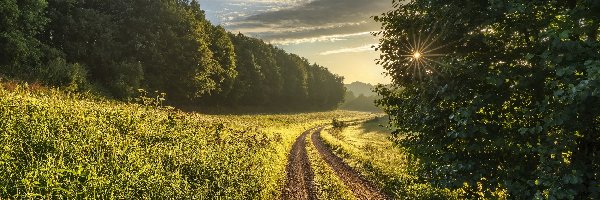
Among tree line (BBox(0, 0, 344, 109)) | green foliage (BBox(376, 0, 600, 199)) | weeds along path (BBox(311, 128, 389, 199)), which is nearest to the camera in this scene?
green foliage (BBox(376, 0, 600, 199))

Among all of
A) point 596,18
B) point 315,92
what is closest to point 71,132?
point 596,18

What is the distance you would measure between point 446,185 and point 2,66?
35.8 m

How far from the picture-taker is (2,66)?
31.8m

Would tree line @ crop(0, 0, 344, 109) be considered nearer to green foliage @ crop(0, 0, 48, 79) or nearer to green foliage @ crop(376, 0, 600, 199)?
green foliage @ crop(0, 0, 48, 79)

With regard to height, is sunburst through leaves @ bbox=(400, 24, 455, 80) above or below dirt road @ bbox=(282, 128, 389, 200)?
above

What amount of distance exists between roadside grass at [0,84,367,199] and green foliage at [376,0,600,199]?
7.28 m

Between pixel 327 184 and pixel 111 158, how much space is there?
1082cm

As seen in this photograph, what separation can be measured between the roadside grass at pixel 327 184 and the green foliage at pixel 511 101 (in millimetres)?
6654

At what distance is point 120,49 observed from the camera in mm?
47375

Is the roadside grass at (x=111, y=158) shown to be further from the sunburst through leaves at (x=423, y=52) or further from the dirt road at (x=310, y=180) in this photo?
the sunburst through leaves at (x=423, y=52)

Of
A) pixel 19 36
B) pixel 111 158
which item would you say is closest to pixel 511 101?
pixel 111 158

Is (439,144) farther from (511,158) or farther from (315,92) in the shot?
(315,92)

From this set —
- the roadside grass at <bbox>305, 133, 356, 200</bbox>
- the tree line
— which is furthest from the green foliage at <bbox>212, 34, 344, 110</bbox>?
the roadside grass at <bbox>305, 133, 356, 200</bbox>

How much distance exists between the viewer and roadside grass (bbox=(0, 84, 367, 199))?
886 cm
